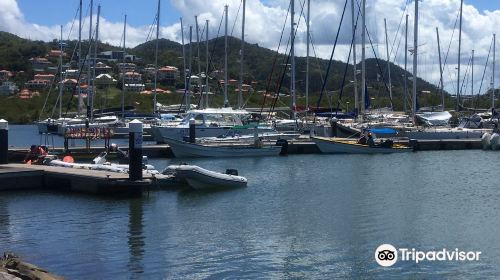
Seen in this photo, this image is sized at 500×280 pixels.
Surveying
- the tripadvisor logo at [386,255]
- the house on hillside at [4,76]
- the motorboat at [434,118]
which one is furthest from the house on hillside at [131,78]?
the tripadvisor logo at [386,255]

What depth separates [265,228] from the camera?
2158 centimetres

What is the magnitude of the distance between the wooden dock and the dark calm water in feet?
1.86

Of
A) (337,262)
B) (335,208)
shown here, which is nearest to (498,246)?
(337,262)

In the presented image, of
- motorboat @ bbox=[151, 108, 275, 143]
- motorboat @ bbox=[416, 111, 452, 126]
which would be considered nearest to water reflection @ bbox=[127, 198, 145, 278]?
motorboat @ bbox=[151, 108, 275, 143]

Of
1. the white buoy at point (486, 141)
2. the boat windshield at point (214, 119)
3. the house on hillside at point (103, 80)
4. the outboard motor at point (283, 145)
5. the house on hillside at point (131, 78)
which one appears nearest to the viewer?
the outboard motor at point (283, 145)

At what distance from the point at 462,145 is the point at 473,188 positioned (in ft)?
81.4

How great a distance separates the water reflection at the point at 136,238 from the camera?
16.8 metres

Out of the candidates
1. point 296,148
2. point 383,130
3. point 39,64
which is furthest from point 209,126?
point 39,64

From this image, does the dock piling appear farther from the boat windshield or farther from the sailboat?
the boat windshield

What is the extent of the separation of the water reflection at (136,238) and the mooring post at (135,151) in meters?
1.01

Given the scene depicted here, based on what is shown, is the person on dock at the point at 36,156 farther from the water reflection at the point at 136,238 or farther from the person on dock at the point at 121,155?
the water reflection at the point at 136,238

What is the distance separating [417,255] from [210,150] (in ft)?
92.7

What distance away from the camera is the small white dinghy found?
29.4 metres

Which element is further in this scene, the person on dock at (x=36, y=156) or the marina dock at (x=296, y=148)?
the marina dock at (x=296, y=148)
